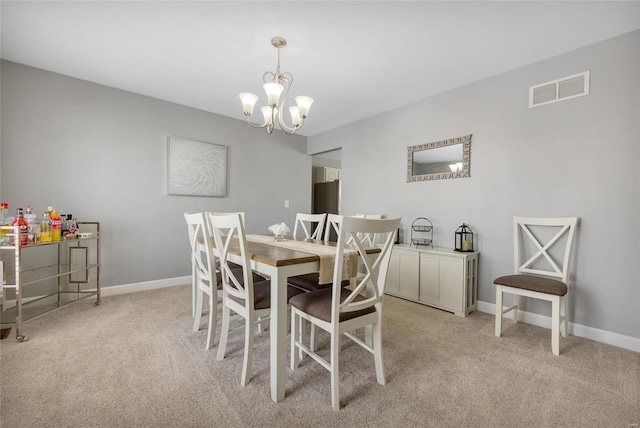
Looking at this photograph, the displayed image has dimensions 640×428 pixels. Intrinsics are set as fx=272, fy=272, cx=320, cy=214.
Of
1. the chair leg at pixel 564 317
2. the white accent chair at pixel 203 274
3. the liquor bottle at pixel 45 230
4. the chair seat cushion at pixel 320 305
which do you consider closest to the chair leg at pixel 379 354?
the chair seat cushion at pixel 320 305

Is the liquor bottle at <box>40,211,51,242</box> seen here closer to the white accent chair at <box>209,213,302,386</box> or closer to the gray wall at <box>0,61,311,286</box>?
the gray wall at <box>0,61,311,286</box>

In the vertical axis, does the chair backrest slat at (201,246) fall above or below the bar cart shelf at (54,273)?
above

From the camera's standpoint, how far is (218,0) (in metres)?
1.86

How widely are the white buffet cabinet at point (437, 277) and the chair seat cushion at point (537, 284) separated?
0.46 meters

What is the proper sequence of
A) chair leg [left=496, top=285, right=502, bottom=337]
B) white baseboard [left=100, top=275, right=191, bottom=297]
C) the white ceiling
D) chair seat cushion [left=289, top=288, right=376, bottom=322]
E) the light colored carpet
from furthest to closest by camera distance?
1. white baseboard [left=100, top=275, right=191, bottom=297]
2. chair leg [left=496, top=285, right=502, bottom=337]
3. the white ceiling
4. chair seat cushion [left=289, top=288, right=376, bottom=322]
5. the light colored carpet

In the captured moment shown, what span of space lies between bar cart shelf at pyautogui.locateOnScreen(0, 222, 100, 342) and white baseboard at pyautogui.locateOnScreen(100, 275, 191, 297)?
0.46 feet

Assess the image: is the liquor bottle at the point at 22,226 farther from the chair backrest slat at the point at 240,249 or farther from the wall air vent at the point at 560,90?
the wall air vent at the point at 560,90

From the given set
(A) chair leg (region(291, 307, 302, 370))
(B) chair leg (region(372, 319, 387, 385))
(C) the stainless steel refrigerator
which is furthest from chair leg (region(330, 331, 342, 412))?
(C) the stainless steel refrigerator

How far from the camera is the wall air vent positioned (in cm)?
231

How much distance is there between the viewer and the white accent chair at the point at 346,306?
55.6 inches

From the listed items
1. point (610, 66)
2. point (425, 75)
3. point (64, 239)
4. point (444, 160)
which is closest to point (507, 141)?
point (444, 160)


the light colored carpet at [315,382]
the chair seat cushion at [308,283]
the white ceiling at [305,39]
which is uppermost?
the white ceiling at [305,39]

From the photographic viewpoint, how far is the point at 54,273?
114 inches

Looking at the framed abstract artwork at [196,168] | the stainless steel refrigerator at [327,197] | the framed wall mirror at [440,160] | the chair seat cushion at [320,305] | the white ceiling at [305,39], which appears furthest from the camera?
the stainless steel refrigerator at [327,197]
